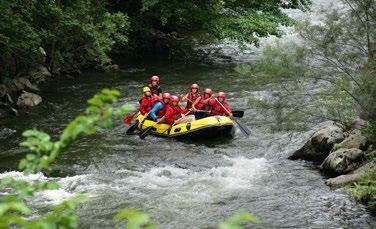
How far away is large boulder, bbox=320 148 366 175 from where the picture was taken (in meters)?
9.80

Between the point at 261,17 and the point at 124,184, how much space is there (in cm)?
1350

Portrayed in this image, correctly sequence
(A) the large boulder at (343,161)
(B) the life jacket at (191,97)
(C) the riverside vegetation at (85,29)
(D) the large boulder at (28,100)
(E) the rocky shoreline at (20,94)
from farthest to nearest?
(D) the large boulder at (28,100)
(E) the rocky shoreline at (20,94)
(C) the riverside vegetation at (85,29)
(B) the life jacket at (191,97)
(A) the large boulder at (343,161)

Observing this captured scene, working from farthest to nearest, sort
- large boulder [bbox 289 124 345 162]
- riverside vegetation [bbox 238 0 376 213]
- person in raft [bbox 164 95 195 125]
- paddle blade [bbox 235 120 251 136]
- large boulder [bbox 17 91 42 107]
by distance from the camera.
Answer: large boulder [bbox 17 91 42 107]
person in raft [bbox 164 95 195 125]
paddle blade [bbox 235 120 251 136]
large boulder [bbox 289 124 345 162]
riverside vegetation [bbox 238 0 376 213]

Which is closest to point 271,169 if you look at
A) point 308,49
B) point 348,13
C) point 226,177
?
point 226,177

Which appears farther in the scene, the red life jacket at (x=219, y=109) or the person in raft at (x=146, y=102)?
the person in raft at (x=146, y=102)

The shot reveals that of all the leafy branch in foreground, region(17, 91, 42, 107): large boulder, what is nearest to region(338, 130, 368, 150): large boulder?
the leafy branch in foreground

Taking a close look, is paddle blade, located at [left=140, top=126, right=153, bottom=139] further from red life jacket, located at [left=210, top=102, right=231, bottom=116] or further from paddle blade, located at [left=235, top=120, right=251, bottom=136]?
paddle blade, located at [left=235, top=120, right=251, bottom=136]

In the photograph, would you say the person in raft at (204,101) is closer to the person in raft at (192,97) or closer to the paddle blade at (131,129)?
the person in raft at (192,97)

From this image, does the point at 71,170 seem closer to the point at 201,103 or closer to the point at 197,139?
the point at 197,139

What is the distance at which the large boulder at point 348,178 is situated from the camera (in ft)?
29.3

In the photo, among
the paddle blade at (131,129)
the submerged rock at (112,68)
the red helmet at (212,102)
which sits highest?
the red helmet at (212,102)

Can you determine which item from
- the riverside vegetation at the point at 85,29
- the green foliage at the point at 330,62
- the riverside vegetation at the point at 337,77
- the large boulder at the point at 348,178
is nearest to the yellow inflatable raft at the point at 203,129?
the riverside vegetation at the point at 337,77

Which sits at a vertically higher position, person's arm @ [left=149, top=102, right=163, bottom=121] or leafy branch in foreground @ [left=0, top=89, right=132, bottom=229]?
leafy branch in foreground @ [left=0, top=89, right=132, bottom=229]

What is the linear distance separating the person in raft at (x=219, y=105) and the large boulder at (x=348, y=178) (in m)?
4.62
